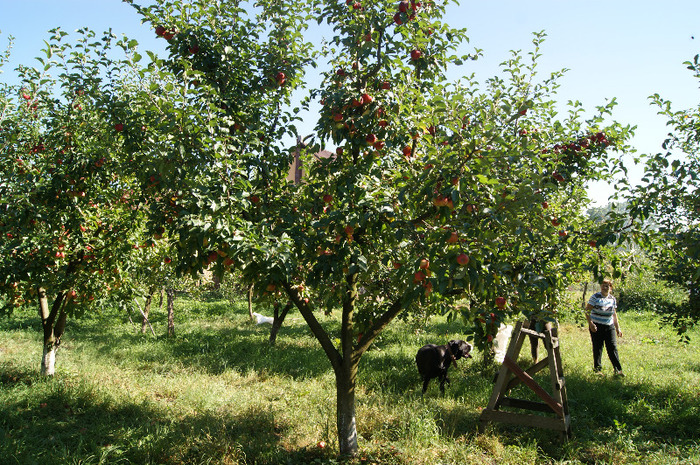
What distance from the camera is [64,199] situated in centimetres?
485

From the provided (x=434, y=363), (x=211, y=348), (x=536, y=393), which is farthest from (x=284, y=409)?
(x=211, y=348)

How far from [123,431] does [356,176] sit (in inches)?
139

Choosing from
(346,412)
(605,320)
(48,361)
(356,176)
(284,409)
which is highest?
(356,176)

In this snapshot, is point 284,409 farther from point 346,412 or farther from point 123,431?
point 123,431

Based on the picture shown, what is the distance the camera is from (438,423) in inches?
192

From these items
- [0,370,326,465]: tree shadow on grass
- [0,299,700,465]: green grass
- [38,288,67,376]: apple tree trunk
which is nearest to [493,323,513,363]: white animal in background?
[0,299,700,465]: green grass

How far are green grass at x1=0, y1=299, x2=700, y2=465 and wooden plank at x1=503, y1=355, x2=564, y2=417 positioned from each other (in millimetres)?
375

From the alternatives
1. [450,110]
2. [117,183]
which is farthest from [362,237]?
[117,183]

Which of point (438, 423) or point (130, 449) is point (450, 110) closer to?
point (438, 423)

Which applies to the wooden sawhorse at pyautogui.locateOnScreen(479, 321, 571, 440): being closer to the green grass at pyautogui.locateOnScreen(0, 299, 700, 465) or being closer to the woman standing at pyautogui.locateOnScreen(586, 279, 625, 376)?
the green grass at pyautogui.locateOnScreen(0, 299, 700, 465)

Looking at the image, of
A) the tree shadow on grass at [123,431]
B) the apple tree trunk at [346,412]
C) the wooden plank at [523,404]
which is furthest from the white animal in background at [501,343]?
the tree shadow on grass at [123,431]

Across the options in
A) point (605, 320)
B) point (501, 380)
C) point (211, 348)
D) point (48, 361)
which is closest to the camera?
point (501, 380)

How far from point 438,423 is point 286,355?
362cm

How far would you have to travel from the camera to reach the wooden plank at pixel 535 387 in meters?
4.49
